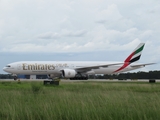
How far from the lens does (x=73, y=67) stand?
54.8m

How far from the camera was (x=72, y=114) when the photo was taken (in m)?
9.20

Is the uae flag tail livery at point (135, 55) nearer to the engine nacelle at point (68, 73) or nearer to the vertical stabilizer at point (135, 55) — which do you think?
the vertical stabilizer at point (135, 55)

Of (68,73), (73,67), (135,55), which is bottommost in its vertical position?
(68,73)

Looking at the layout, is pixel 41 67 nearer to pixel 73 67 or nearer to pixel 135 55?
pixel 73 67

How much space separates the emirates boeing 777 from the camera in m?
51.5

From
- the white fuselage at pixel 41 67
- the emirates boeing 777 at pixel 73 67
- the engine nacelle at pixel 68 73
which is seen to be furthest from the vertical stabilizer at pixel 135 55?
the engine nacelle at pixel 68 73

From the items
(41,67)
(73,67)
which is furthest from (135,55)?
(41,67)

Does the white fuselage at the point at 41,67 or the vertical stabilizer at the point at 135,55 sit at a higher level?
the vertical stabilizer at the point at 135,55

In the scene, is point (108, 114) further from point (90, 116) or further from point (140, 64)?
point (140, 64)

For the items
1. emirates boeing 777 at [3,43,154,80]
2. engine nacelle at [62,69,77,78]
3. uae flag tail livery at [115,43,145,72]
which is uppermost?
uae flag tail livery at [115,43,145,72]

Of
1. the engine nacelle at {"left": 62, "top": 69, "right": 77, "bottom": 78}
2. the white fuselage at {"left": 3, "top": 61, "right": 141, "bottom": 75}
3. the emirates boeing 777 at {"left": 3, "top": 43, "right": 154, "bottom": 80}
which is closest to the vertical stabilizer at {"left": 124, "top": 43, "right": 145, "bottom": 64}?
the emirates boeing 777 at {"left": 3, "top": 43, "right": 154, "bottom": 80}

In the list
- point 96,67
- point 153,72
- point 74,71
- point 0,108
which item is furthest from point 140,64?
point 0,108

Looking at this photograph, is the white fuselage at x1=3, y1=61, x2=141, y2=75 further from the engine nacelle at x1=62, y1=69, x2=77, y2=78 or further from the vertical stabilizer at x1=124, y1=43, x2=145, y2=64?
the vertical stabilizer at x1=124, y1=43, x2=145, y2=64

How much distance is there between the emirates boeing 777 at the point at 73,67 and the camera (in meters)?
51.5
